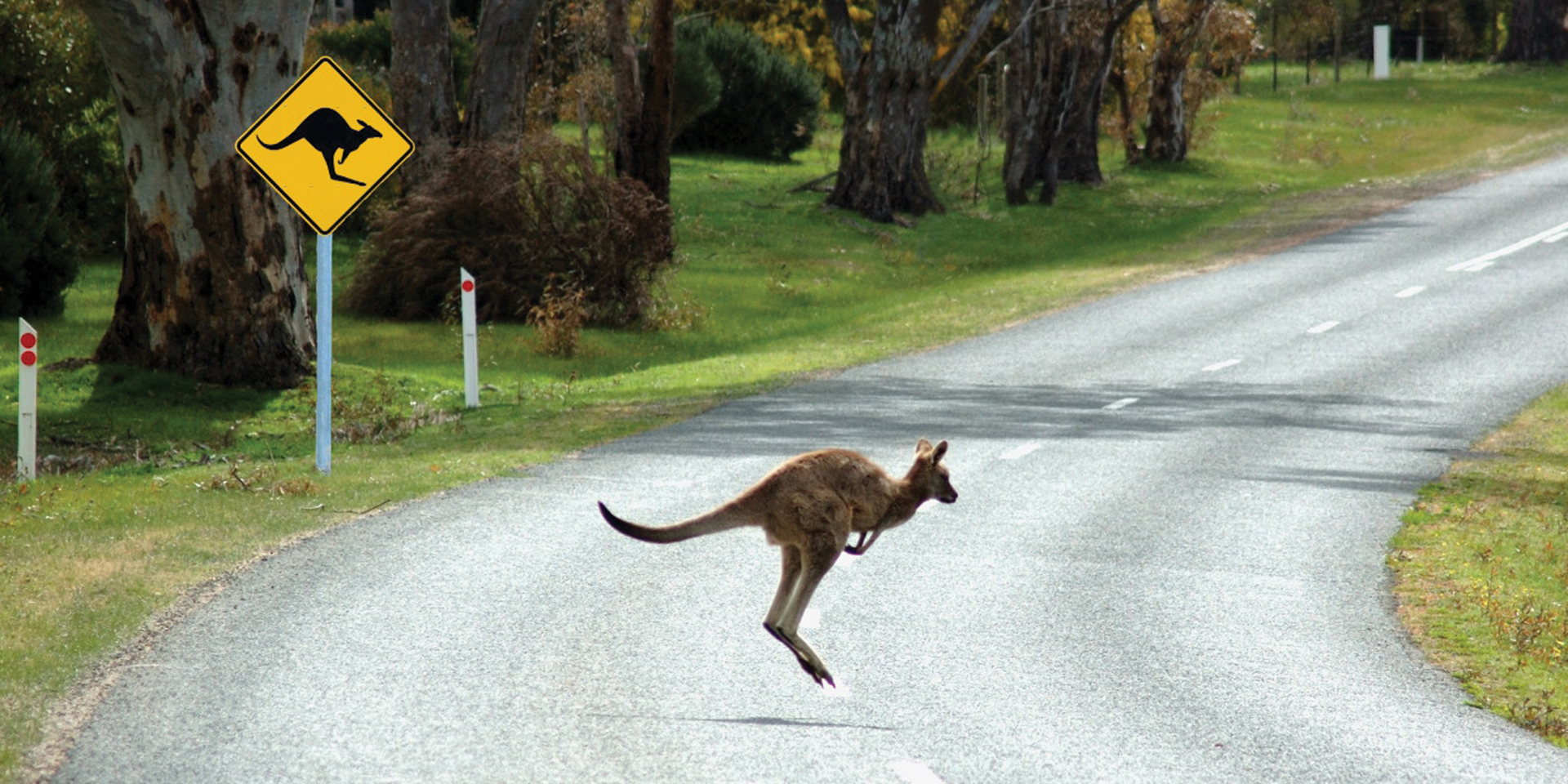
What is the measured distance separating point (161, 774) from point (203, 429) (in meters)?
11.8

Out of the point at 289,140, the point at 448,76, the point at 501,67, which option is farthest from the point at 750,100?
the point at 289,140

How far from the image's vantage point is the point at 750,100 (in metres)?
49.9

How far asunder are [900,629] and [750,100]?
41293 mm

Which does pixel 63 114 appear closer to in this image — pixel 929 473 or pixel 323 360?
pixel 323 360

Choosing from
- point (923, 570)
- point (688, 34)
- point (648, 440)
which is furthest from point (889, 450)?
point (688, 34)

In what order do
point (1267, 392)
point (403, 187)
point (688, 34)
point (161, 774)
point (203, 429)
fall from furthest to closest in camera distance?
point (688, 34)
point (403, 187)
point (1267, 392)
point (203, 429)
point (161, 774)

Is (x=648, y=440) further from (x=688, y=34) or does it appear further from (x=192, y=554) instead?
(x=688, y=34)

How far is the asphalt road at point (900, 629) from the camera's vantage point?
7.50m

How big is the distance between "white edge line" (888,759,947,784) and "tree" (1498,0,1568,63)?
69.3 m

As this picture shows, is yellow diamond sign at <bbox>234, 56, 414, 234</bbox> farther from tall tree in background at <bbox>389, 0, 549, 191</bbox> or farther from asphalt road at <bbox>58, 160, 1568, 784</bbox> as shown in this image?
tall tree in background at <bbox>389, 0, 549, 191</bbox>

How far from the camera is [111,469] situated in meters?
15.9

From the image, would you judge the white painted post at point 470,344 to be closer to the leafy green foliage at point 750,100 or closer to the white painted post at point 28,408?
the white painted post at point 28,408

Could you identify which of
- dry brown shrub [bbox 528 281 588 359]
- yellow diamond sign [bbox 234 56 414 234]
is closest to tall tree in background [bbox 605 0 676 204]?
dry brown shrub [bbox 528 281 588 359]

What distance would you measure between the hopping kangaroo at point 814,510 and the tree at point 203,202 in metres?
13.3
